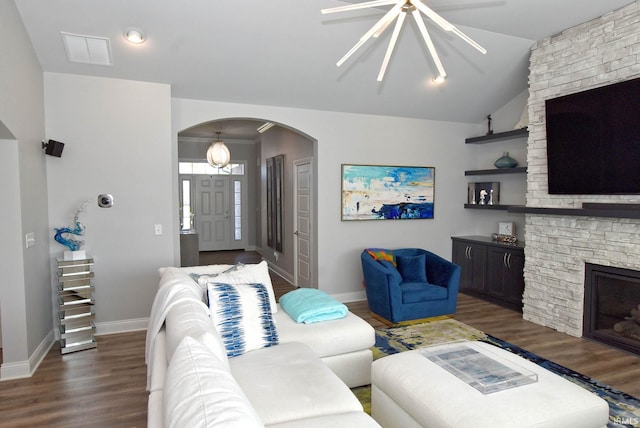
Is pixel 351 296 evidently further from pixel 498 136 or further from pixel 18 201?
pixel 18 201

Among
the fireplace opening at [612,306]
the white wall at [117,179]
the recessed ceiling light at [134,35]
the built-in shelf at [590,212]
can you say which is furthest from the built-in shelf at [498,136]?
the recessed ceiling light at [134,35]

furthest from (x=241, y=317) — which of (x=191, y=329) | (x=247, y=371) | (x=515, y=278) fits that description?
(x=515, y=278)

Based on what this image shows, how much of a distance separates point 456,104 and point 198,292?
460 centimetres

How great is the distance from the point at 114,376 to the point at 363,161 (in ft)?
13.0

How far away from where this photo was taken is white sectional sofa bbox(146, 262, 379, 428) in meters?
1.14

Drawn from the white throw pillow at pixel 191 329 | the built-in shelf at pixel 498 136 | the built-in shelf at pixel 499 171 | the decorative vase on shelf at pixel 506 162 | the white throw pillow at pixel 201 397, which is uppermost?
the built-in shelf at pixel 498 136

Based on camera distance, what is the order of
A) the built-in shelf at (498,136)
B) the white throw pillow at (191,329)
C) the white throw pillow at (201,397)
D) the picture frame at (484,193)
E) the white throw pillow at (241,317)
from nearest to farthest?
the white throw pillow at (201,397), the white throw pillow at (191,329), the white throw pillow at (241,317), the built-in shelf at (498,136), the picture frame at (484,193)

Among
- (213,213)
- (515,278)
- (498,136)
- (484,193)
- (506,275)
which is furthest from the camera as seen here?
(213,213)

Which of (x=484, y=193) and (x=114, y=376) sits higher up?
(x=484, y=193)

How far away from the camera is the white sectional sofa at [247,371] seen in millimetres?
1144

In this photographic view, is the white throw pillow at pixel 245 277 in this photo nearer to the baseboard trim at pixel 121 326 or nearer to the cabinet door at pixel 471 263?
the baseboard trim at pixel 121 326

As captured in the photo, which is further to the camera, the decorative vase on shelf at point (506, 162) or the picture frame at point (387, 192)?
the decorative vase on shelf at point (506, 162)

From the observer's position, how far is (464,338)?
4.09 metres

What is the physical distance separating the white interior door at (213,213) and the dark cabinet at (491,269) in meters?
6.21
